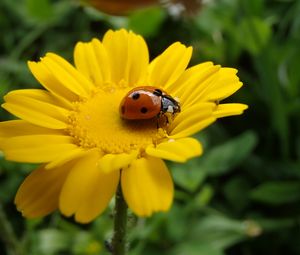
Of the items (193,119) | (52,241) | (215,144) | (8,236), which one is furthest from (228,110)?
(215,144)

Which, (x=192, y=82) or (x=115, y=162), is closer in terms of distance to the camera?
(x=115, y=162)

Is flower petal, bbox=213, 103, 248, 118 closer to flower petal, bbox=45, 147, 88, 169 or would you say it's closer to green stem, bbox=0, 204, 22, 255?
flower petal, bbox=45, 147, 88, 169

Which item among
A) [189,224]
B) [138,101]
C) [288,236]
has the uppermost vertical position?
[138,101]

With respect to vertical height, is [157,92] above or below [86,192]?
above

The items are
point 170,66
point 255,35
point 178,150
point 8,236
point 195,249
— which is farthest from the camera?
point 255,35

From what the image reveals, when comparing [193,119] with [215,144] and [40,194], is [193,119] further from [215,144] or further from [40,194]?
[215,144]

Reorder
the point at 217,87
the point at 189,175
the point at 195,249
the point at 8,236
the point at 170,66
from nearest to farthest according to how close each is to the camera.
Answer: the point at 217,87 < the point at 170,66 < the point at 8,236 < the point at 195,249 < the point at 189,175

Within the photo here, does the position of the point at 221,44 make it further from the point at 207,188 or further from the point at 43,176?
the point at 43,176

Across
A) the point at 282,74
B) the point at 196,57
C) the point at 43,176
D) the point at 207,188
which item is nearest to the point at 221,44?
the point at 196,57
